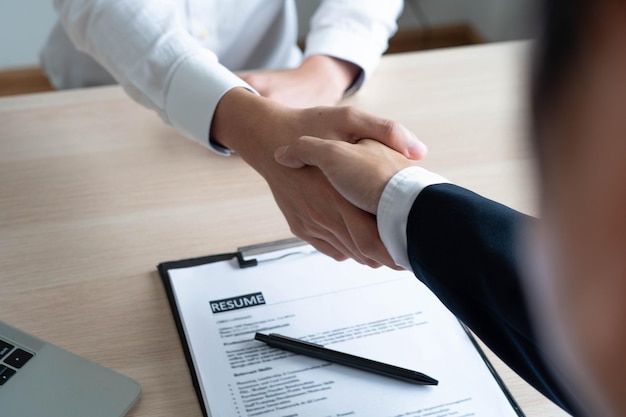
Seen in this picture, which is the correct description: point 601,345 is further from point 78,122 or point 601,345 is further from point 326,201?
point 78,122

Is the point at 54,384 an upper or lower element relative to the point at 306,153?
lower

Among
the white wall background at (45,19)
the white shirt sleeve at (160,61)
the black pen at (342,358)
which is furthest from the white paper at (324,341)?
the white wall background at (45,19)

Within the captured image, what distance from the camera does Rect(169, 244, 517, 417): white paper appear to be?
65 centimetres

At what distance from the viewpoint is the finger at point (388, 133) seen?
80cm

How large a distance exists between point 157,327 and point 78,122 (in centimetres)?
40

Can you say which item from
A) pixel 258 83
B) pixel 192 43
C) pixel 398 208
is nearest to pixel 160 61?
pixel 192 43

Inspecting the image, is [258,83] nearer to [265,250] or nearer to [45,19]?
A: [265,250]

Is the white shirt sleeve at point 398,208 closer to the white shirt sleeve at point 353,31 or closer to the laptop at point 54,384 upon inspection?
the laptop at point 54,384

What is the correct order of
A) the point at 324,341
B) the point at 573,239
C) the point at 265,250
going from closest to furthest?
the point at 573,239
the point at 324,341
the point at 265,250

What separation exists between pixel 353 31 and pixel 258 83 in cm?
19

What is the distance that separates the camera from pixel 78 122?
1.01 meters

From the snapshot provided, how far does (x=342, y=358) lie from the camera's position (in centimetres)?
67

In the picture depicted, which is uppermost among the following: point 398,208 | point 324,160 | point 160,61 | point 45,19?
point 45,19

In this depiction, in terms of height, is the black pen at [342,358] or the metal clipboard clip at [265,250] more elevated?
the metal clipboard clip at [265,250]
